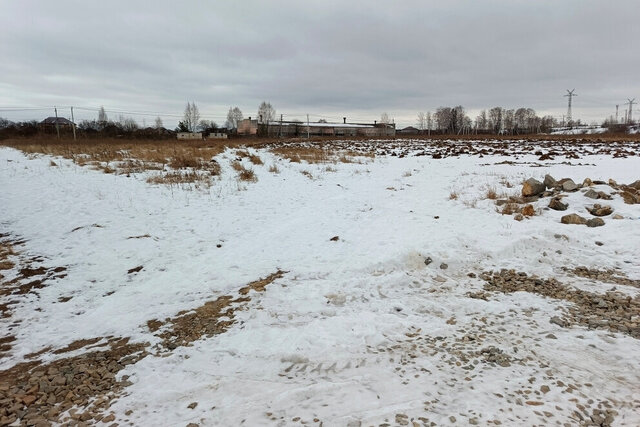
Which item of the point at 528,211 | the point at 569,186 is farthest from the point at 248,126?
the point at 528,211

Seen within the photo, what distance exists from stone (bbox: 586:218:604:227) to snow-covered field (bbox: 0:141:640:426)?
153 millimetres

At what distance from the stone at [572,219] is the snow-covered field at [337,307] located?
181 mm

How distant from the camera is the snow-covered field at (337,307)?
293 cm

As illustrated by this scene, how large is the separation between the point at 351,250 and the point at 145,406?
172 inches

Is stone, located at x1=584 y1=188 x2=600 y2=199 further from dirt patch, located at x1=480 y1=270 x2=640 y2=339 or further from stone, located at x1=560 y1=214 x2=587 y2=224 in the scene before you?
dirt patch, located at x1=480 y1=270 x2=640 y2=339

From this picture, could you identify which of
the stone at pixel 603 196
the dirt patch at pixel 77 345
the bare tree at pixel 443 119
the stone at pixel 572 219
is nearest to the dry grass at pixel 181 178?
the dirt patch at pixel 77 345

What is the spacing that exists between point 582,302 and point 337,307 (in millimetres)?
3065

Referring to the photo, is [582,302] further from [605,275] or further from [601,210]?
[601,210]

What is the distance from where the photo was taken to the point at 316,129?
10625 centimetres

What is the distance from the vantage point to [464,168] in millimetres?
17266

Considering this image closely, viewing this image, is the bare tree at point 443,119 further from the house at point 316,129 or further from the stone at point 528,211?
the stone at point 528,211

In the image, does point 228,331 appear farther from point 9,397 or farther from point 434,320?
point 434,320

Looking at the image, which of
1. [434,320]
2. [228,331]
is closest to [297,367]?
[228,331]

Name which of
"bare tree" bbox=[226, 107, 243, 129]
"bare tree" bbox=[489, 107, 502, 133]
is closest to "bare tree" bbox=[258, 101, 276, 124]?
"bare tree" bbox=[226, 107, 243, 129]
